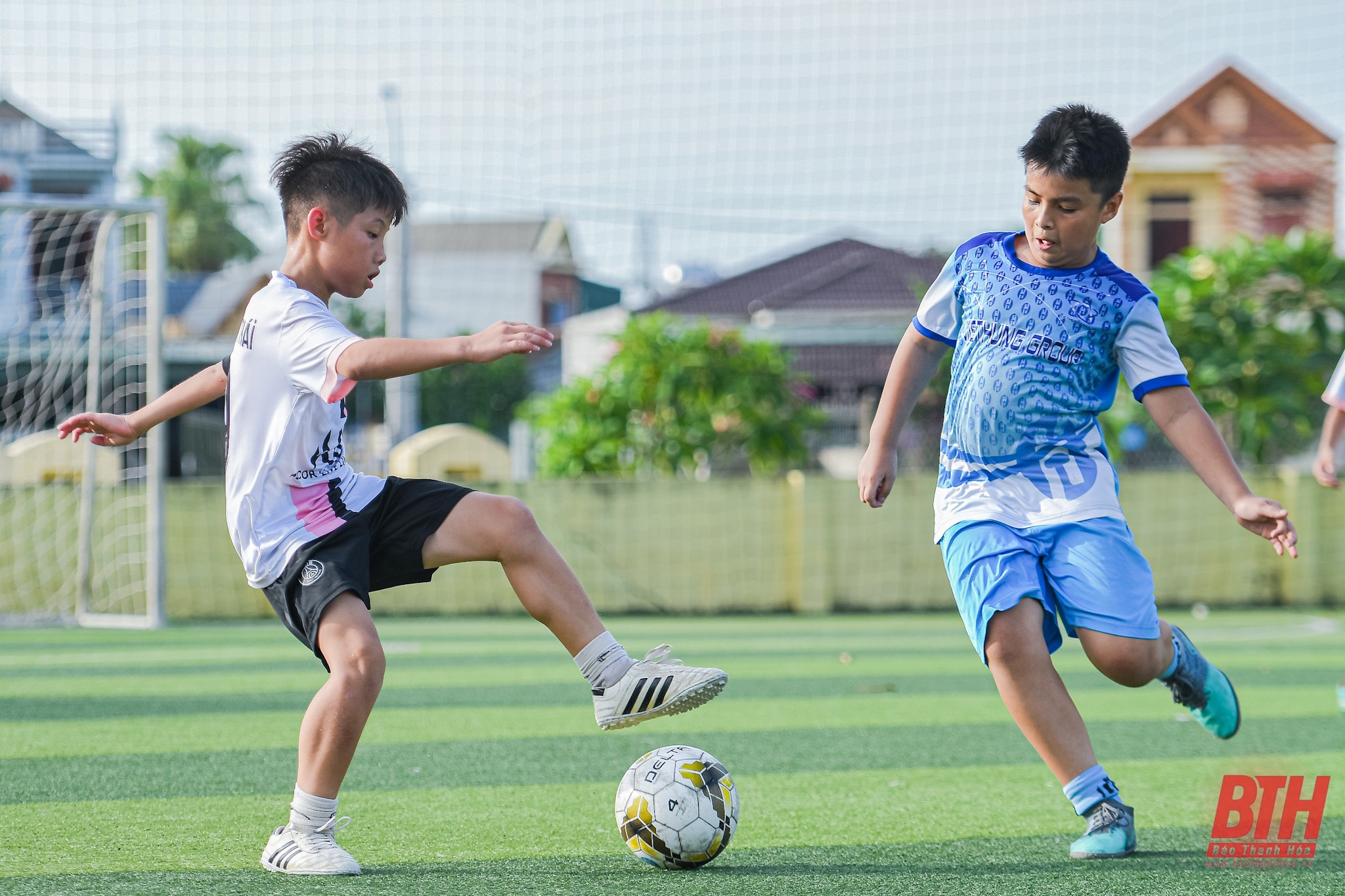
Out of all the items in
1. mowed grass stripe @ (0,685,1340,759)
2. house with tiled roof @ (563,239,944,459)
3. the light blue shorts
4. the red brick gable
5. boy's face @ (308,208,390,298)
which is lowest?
mowed grass stripe @ (0,685,1340,759)

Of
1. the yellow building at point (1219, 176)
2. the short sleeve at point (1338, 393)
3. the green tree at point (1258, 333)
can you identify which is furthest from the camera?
the yellow building at point (1219, 176)

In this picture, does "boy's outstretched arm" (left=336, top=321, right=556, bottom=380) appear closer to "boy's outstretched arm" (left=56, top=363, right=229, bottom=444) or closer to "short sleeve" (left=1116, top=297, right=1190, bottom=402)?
"boy's outstretched arm" (left=56, top=363, right=229, bottom=444)

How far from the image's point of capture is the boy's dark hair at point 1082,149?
3.18m

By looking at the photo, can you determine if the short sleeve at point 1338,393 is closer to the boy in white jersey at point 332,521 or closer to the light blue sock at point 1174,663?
the light blue sock at point 1174,663

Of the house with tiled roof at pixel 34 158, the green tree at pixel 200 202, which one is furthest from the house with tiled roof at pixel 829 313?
A: the green tree at pixel 200 202

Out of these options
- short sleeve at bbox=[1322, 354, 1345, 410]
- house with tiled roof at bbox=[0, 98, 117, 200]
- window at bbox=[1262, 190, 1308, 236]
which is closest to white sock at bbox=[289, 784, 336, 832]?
short sleeve at bbox=[1322, 354, 1345, 410]

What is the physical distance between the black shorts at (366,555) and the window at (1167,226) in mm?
22299

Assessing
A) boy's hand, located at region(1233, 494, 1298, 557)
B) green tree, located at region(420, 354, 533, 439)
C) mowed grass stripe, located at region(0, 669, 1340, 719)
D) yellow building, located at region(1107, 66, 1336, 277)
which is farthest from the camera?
green tree, located at region(420, 354, 533, 439)

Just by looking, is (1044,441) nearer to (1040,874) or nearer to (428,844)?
(1040,874)

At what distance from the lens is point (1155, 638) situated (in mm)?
3307

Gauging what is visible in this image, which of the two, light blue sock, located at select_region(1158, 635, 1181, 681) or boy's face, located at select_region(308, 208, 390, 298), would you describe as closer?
boy's face, located at select_region(308, 208, 390, 298)

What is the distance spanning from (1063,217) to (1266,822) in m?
1.68

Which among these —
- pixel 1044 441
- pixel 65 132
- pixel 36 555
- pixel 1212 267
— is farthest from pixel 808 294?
pixel 1044 441

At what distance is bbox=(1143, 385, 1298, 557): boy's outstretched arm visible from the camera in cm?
285
